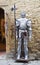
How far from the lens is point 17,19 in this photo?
10703mm

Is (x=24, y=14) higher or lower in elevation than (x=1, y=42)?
higher

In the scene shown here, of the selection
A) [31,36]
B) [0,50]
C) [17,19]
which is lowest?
[0,50]

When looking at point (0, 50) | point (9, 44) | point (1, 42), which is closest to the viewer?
point (9, 44)

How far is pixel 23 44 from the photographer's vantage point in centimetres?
1075

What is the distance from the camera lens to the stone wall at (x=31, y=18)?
36.5 feet

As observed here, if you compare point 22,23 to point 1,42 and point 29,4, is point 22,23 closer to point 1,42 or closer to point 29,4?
point 29,4

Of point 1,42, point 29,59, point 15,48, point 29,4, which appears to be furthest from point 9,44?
point 1,42

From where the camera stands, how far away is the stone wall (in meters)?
11.1

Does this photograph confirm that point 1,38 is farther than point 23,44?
Yes

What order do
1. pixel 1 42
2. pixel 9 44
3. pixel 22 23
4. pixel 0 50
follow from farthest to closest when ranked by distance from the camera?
1. pixel 1 42
2. pixel 0 50
3. pixel 9 44
4. pixel 22 23

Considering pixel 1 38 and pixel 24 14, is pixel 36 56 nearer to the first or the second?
pixel 24 14

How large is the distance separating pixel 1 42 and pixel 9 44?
137 inches

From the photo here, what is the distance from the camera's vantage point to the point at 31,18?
1113 cm

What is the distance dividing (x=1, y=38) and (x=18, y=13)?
3805 mm
